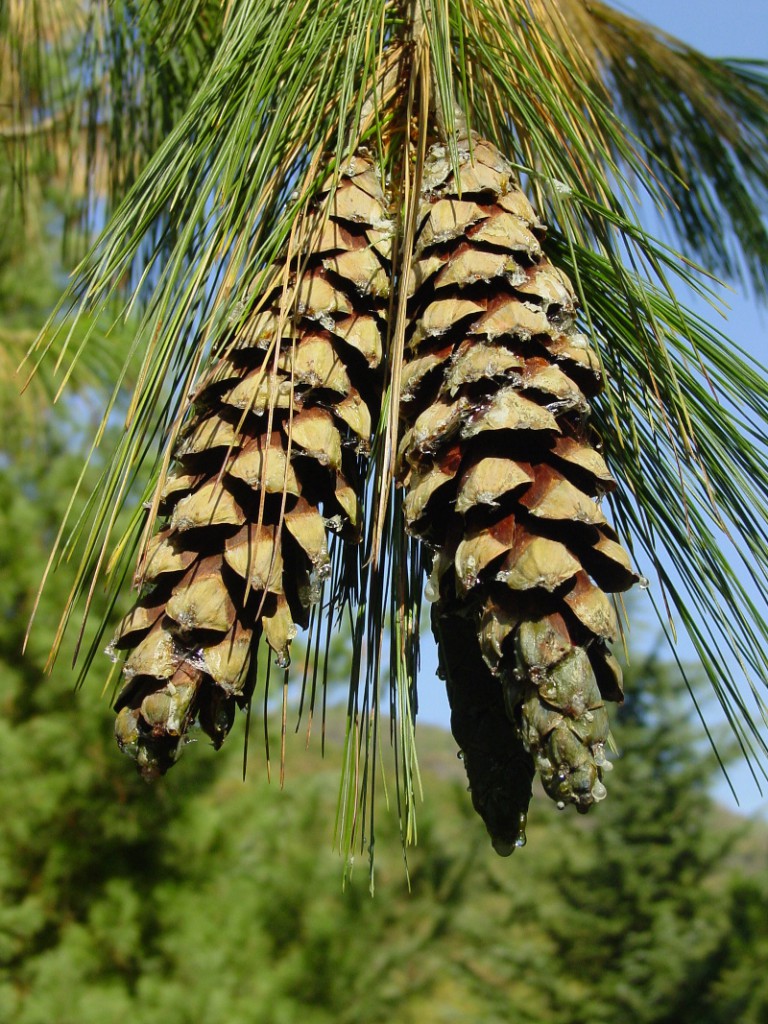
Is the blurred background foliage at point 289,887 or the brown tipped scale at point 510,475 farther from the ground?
the brown tipped scale at point 510,475

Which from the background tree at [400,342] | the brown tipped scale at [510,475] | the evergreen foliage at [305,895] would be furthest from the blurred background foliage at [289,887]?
the brown tipped scale at [510,475]

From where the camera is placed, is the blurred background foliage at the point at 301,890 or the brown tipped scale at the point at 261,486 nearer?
the brown tipped scale at the point at 261,486

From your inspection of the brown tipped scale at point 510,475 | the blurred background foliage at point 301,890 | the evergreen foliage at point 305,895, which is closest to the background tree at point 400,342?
the brown tipped scale at point 510,475

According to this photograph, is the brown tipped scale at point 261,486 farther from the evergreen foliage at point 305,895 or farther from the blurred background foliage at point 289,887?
the evergreen foliage at point 305,895

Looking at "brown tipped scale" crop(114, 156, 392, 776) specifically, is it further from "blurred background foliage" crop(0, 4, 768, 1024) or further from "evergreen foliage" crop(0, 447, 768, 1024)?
"evergreen foliage" crop(0, 447, 768, 1024)

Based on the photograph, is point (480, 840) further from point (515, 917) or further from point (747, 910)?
point (747, 910)

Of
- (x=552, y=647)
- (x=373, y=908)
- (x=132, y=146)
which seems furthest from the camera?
(x=373, y=908)

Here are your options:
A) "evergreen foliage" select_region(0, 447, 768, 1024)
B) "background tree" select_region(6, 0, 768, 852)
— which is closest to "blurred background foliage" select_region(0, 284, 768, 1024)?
"evergreen foliage" select_region(0, 447, 768, 1024)

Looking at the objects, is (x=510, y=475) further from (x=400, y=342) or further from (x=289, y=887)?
(x=289, y=887)

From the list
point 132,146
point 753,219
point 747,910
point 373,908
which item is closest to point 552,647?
point 132,146
